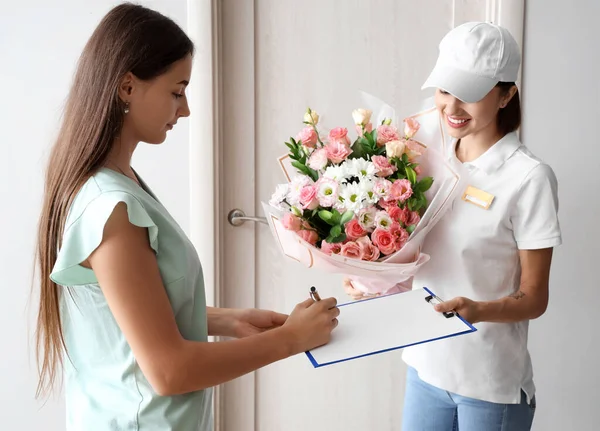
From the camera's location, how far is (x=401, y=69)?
2.25 meters

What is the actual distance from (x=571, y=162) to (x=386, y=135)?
0.87 m

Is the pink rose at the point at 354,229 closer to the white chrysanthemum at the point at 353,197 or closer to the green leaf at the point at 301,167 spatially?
the white chrysanthemum at the point at 353,197

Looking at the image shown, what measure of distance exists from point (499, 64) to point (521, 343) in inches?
27.7

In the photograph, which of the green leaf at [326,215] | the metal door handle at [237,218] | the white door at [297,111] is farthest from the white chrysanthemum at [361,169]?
the metal door handle at [237,218]

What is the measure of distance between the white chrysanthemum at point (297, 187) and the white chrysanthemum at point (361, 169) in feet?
0.34

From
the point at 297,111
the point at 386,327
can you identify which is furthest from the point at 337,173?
the point at 297,111

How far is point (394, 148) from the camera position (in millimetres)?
1487

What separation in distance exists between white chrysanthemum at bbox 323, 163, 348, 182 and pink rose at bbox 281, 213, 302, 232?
12 cm

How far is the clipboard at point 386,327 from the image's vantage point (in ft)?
4.04

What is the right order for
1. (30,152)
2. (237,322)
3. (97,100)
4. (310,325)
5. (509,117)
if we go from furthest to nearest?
(30,152) → (509,117) → (237,322) → (310,325) → (97,100)

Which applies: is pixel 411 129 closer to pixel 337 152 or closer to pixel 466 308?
pixel 337 152

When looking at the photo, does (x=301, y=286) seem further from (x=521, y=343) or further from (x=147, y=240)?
(x=147, y=240)

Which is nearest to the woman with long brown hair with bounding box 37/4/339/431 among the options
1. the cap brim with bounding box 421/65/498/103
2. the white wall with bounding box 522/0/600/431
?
the cap brim with bounding box 421/65/498/103

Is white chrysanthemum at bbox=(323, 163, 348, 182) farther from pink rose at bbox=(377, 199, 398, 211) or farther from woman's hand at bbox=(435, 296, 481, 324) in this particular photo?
woman's hand at bbox=(435, 296, 481, 324)
